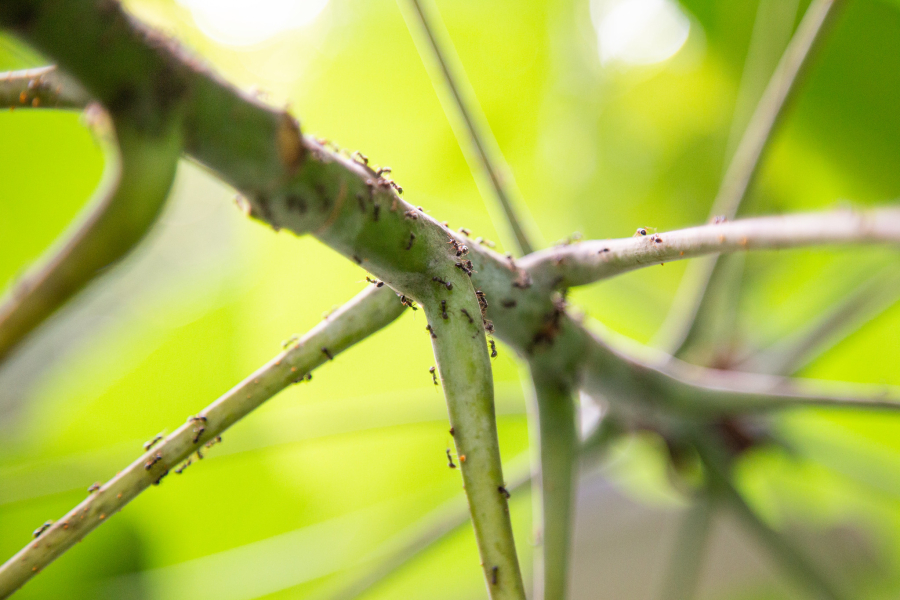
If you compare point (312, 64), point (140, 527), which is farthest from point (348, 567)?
point (312, 64)

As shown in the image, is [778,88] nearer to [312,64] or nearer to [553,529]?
[553,529]

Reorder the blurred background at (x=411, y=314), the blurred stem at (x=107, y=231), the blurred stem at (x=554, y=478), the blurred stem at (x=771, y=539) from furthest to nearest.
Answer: the blurred background at (x=411, y=314) < the blurred stem at (x=771, y=539) < the blurred stem at (x=554, y=478) < the blurred stem at (x=107, y=231)

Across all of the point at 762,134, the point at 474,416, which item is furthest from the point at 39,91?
the point at 762,134

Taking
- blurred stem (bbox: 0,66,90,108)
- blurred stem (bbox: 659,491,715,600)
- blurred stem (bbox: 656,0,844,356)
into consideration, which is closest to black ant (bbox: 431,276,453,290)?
blurred stem (bbox: 0,66,90,108)

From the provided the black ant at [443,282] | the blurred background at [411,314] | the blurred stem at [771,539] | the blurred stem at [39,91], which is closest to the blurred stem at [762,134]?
the blurred stem at [771,539]

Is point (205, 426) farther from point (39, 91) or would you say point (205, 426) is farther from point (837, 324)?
point (837, 324)

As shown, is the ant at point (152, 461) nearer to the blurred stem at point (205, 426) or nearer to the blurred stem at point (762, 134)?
the blurred stem at point (205, 426)
